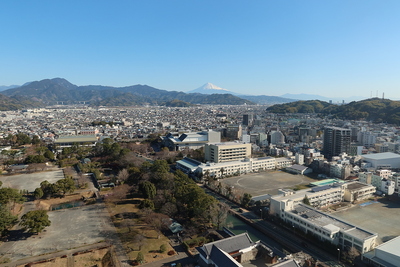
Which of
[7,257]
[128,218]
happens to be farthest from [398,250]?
[7,257]

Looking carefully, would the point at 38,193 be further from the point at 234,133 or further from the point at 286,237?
the point at 234,133

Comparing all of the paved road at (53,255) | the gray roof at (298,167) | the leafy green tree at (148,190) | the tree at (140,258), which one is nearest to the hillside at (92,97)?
the gray roof at (298,167)

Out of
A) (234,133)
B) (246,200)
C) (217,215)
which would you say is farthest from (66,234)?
(234,133)

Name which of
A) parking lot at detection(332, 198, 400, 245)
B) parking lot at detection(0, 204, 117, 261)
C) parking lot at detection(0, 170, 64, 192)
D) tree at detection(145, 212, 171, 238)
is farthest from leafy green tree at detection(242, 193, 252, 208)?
parking lot at detection(0, 170, 64, 192)

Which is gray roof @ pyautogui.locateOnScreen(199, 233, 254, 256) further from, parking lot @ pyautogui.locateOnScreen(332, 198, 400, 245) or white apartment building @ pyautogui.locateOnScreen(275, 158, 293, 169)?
white apartment building @ pyautogui.locateOnScreen(275, 158, 293, 169)

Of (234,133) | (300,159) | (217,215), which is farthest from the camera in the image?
(234,133)
